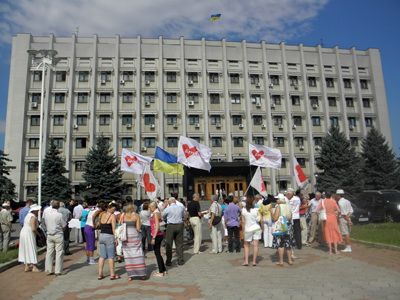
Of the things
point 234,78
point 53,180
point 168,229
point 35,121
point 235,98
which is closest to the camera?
point 168,229

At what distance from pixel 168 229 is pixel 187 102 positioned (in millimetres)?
32120

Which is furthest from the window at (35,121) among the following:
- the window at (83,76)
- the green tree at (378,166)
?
the green tree at (378,166)

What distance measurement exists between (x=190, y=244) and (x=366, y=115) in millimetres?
39189

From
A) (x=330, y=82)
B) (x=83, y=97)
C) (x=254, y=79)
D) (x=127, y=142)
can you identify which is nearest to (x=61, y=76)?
(x=83, y=97)

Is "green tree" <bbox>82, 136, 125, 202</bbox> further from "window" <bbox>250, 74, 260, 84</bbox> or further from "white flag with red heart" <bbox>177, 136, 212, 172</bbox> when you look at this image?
"window" <bbox>250, 74, 260, 84</bbox>

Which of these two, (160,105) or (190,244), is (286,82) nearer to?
(160,105)

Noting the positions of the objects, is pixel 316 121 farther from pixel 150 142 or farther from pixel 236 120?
pixel 150 142

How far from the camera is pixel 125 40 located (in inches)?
1622

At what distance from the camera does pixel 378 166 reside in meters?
35.1

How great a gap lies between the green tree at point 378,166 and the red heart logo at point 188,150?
25.6 meters

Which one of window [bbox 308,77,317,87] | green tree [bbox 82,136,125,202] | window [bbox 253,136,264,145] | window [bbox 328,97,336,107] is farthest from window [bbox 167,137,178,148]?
window [bbox 328,97,336,107]

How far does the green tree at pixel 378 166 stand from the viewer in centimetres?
3425

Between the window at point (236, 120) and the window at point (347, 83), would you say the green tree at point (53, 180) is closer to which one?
the window at point (236, 120)

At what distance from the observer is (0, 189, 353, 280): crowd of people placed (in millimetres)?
7980
